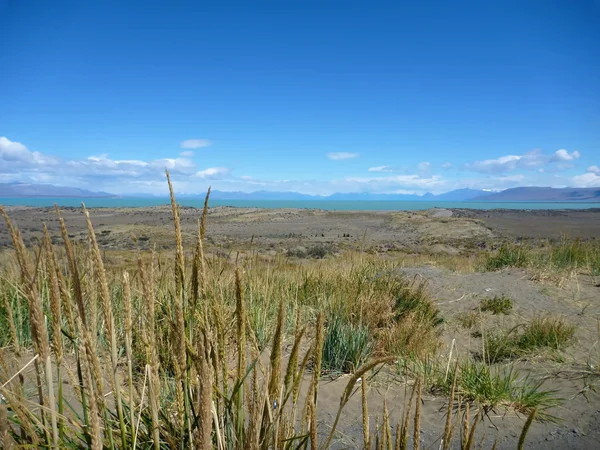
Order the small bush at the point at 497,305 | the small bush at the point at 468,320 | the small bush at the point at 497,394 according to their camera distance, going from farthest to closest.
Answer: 1. the small bush at the point at 497,305
2. the small bush at the point at 468,320
3. the small bush at the point at 497,394

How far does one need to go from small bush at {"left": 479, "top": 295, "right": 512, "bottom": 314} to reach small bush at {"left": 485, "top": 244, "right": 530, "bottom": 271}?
3618 mm

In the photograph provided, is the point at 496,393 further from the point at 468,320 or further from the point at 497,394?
the point at 468,320

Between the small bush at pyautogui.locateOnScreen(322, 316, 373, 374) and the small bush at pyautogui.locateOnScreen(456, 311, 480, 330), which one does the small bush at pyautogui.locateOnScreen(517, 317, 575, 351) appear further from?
the small bush at pyautogui.locateOnScreen(322, 316, 373, 374)

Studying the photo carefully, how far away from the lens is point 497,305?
19.7 ft

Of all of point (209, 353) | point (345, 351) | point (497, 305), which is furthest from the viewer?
point (497, 305)

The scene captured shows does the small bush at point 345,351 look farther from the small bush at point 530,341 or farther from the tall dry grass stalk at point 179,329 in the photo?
the tall dry grass stalk at point 179,329

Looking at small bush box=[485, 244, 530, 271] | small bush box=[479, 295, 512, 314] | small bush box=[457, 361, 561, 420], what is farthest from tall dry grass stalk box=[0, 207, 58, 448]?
small bush box=[485, 244, 530, 271]

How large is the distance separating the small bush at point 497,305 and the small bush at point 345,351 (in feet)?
9.92

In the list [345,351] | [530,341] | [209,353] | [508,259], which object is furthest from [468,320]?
[209,353]

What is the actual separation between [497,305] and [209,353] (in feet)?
20.1

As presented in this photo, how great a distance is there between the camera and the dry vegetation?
991 millimetres

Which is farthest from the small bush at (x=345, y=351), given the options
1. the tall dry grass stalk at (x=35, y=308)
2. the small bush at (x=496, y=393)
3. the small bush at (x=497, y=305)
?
the tall dry grass stalk at (x=35, y=308)

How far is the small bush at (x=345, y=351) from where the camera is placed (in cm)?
388

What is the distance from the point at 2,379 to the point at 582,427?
147 inches
